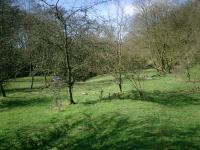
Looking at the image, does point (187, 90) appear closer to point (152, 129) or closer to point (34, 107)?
point (34, 107)

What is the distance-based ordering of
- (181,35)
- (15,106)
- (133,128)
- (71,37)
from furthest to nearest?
(181,35)
(15,106)
(71,37)
(133,128)

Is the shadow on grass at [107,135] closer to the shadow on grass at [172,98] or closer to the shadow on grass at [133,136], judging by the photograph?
the shadow on grass at [133,136]

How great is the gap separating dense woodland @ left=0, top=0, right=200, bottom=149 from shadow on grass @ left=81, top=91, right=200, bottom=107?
0.54 metres

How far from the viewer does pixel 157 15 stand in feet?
191

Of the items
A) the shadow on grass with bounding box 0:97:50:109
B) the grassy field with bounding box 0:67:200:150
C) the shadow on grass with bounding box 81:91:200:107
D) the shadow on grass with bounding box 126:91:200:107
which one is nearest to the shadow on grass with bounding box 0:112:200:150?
the grassy field with bounding box 0:67:200:150

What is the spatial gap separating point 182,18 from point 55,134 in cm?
4503

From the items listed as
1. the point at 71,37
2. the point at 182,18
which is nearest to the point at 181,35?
the point at 182,18

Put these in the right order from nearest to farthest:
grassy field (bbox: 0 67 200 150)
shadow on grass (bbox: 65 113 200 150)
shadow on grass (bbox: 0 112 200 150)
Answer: shadow on grass (bbox: 65 113 200 150), shadow on grass (bbox: 0 112 200 150), grassy field (bbox: 0 67 200 150)

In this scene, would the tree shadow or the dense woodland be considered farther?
the dense woodland

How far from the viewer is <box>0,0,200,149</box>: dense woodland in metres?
23.0

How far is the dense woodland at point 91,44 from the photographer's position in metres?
23.0

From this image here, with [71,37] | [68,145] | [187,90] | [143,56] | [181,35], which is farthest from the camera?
[143,56]

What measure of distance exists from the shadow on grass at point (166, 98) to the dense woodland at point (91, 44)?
536 mm

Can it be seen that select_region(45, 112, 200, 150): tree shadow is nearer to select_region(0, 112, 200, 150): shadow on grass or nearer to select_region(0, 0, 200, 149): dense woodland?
select_region(0, 112, 200, 150): shadow on grass
